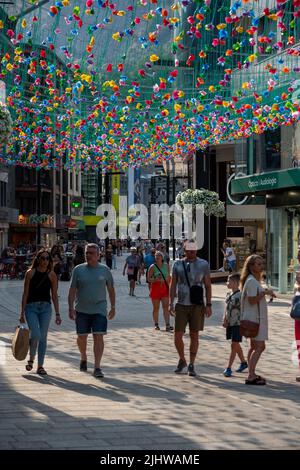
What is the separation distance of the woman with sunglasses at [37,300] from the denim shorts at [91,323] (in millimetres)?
524

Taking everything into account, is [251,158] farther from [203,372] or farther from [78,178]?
[78,178]

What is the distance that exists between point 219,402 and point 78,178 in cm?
10542

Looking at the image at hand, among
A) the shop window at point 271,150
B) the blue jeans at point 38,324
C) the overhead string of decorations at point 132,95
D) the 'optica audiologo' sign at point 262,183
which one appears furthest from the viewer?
the shop window at point 271,150

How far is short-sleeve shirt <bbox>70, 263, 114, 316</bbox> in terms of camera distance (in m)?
12.2

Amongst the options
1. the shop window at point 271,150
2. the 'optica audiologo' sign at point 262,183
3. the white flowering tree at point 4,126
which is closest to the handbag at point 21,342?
the white flowering tree at point 4,126

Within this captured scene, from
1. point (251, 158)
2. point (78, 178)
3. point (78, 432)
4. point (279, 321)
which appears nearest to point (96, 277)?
point (78, 432)

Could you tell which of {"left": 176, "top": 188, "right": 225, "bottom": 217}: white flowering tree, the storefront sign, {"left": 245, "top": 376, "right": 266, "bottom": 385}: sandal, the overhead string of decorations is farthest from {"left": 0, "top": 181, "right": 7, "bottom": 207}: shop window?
{"left": 245, "top": 376, "right": 266, "bottom": 385}: sandal

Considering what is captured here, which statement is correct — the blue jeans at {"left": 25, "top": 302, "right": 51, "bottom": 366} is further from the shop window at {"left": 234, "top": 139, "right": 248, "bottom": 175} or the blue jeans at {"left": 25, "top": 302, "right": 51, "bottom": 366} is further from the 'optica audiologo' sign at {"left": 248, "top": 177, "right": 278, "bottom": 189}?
the shop window at {"left": 234, "top": 139, "right": 248, "bottom": 175}

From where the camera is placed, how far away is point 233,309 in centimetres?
1269

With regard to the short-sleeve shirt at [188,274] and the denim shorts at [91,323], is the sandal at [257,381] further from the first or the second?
the denim shorts at [91,323]

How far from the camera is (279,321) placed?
20500 millimetres

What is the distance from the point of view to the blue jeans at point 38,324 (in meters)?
12.4

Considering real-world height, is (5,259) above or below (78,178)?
below
